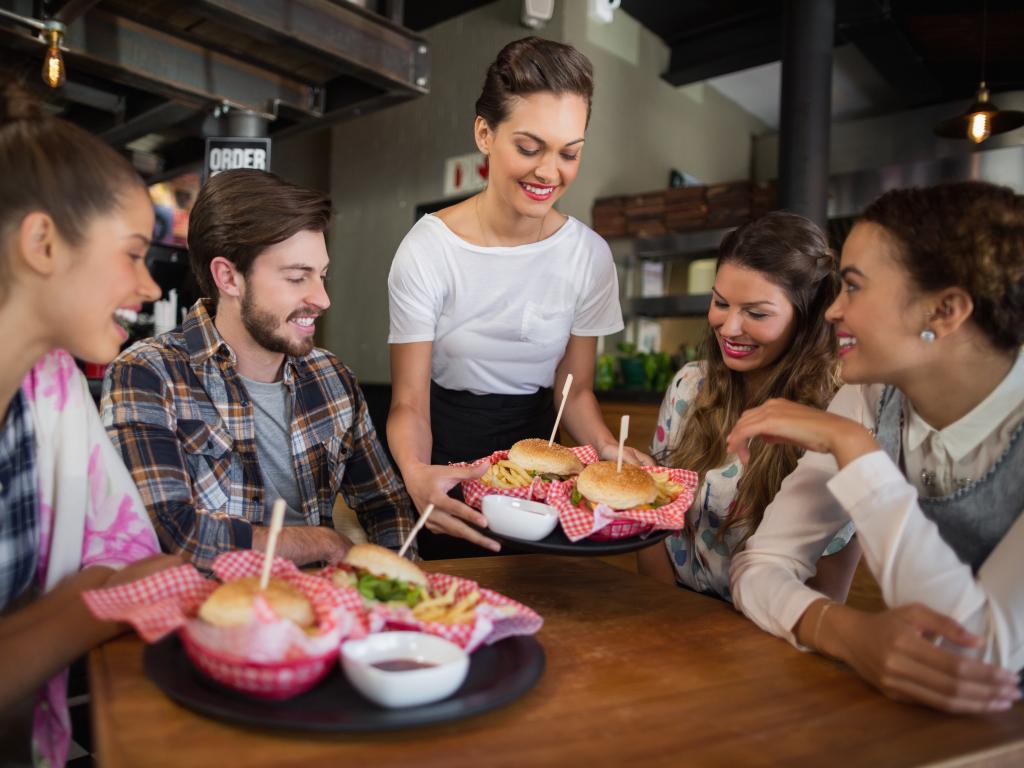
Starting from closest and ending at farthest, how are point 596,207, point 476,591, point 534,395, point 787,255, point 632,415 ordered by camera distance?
1. point 476,591
2. point 787,255
3. point 534,395
4. point 632,415
5. point 596,207

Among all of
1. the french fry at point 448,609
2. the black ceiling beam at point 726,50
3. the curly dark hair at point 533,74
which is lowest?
the french fry at point 448,609

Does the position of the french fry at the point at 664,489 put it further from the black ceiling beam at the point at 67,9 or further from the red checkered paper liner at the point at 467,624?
the black ceiling beam at the point at 67,9

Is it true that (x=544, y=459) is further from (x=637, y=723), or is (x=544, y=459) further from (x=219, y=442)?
(x=637, y=723)

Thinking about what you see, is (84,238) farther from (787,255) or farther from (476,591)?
(787,255)

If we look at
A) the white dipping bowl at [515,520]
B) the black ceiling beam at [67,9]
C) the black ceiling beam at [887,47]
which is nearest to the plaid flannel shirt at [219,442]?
the white dipping bowl at [515,520]

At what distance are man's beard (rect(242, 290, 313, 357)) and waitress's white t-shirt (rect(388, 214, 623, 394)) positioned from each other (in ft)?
0.95

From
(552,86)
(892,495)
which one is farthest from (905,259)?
(552,86)

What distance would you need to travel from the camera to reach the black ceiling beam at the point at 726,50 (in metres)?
6.22

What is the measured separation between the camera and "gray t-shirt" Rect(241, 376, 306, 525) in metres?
2.02

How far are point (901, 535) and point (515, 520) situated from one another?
593 millimetres

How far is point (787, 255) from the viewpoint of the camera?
6.60 ft

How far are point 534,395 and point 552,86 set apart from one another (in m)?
0.86

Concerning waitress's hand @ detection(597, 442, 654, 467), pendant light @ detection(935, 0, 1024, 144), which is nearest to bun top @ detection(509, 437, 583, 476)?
waitress's hand @ detection(597, 442, 654, 467)

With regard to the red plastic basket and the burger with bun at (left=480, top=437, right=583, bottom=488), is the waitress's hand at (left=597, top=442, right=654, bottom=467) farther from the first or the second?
the red plastic basket
